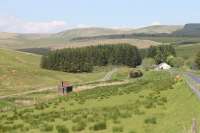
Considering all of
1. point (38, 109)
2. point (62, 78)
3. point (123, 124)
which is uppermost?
point (123, 124)

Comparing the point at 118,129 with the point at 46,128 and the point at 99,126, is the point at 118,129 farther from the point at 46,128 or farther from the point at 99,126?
the point at 46,128

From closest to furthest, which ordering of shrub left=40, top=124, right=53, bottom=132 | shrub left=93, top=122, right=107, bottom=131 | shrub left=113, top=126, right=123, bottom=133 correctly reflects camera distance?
shrub left=113, top=126, right=123, bottom=133
shrub left=93, top=122, right=107, bottom=131
shrub left=40, top=124, right=53, bottom=132

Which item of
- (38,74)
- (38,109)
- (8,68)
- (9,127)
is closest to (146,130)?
(9,127)

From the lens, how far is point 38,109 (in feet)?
158

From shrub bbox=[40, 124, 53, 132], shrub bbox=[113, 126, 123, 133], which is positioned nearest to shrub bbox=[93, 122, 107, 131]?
shrub bbox=[113, 126, 123, 133]

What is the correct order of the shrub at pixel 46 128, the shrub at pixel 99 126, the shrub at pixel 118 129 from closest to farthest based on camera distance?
the shrub at pixel 118 129
the shrub at pixel 99 126
the shrub at pixel 46 128

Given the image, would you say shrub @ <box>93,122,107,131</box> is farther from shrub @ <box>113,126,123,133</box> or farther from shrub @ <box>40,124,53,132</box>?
shrub @ <box>40,124,53,132</box>

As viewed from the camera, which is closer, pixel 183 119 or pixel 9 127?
pixel 183 119

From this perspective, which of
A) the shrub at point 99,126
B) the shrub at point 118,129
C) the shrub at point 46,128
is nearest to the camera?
Result: the shrub at point 118,129

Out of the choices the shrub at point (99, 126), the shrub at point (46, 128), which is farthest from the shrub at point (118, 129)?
the shrub at point (46, 128)

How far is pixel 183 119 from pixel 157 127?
7.62 ft

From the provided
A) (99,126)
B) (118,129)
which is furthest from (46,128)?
(118,129)

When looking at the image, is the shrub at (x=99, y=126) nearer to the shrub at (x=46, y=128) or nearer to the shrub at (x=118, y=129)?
the shrub at (x=118, y=129)

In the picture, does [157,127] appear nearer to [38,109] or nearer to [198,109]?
[198,109]
